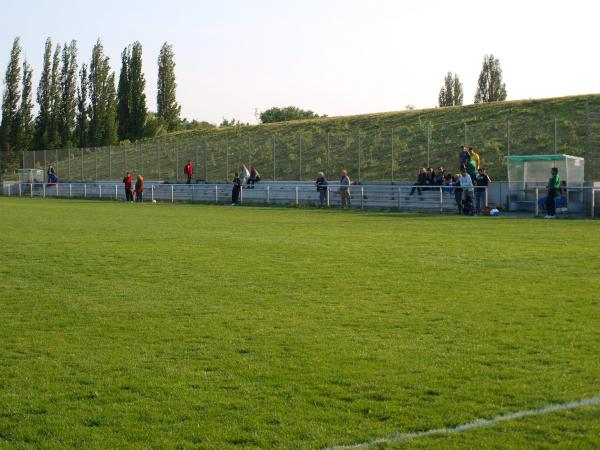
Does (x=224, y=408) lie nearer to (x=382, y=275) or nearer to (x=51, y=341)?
(x=51, y=341)

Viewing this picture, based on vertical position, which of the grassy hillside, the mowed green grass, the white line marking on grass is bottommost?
the white line marking on grass

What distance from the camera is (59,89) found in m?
83.1

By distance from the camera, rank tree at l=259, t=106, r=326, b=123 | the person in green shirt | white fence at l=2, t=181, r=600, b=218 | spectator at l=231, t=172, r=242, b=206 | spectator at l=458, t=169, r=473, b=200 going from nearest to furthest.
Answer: the person in green shirt < white fence at l=2, t=181, r=600, b=218 < spectator at l=458, t=169, r=473, b=200 < spectator at l=231, t=172, r=242, b=206 < tree at l=259, t=106, r=326, b=123

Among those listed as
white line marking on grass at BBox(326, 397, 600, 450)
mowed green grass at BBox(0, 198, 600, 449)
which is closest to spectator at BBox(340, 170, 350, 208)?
mowed green grass at BBox(0, 198, 600, 449)

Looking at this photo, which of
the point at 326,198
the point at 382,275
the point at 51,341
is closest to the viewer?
the point at 51,341

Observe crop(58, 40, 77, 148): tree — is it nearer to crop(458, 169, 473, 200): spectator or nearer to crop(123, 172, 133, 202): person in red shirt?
crop(123, 172, 133, 202): person in red shirt

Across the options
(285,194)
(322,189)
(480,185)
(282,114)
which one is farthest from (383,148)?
→ (282,114)

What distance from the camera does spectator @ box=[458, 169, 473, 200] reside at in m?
29.2

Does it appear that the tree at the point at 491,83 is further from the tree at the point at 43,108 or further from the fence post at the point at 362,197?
the fence post at the point at 362,197

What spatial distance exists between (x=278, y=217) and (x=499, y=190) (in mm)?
8392

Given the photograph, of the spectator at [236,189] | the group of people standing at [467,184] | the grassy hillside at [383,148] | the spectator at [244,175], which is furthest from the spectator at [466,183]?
the spectator at [244,175]

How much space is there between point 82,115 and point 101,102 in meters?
2.31

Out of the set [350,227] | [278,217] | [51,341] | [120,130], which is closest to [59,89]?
[120,130]

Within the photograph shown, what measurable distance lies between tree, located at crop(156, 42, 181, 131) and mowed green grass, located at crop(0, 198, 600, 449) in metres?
77.2
